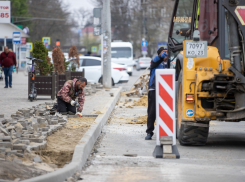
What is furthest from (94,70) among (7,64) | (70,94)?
(70,94)

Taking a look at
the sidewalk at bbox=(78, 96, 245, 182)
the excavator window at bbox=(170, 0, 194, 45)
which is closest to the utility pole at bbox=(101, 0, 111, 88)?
the excavator window at bbox=(170, 0, 194, 45)

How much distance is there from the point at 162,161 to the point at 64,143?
1.71m

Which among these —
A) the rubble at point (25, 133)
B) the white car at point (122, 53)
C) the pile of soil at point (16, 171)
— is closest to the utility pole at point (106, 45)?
the rubble at point (25, 133)

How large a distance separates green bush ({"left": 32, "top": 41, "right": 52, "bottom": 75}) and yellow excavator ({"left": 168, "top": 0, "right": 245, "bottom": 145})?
8893mm

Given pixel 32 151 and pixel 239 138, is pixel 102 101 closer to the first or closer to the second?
pixel 239 138

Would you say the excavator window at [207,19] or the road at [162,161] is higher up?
the excavator window at [207,19]

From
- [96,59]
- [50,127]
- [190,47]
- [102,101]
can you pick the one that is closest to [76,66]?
[96,59]

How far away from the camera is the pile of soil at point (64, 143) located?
6.31 metres

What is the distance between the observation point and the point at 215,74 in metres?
7.33

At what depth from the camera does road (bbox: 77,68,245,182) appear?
5.71m

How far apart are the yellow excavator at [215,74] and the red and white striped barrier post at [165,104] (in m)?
0.49

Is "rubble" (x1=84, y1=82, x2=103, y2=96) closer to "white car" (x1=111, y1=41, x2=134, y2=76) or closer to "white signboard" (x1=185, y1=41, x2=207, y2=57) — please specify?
"white signboard" (x1=185, y1=41, x2=207, y2=57)

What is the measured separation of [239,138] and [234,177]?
362 centimetres

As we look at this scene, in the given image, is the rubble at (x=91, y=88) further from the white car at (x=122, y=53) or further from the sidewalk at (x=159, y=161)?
the white car at (x=122, y=53)
